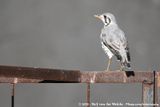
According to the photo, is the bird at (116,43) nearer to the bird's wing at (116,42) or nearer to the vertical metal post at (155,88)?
the bird's wing at (116,42)

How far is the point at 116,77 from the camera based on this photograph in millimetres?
3762

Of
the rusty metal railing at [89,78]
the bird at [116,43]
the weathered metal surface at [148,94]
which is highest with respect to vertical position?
the bird at [116,43]

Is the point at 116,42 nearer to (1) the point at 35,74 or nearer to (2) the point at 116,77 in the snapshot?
(2) the point at 116,77

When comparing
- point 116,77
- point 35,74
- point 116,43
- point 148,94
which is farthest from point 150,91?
point 116,43

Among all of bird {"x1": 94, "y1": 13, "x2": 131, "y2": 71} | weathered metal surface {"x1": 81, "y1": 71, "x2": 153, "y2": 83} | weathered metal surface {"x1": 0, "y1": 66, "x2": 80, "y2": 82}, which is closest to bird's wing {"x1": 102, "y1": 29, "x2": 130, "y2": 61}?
bird {"x1": 94, "y1": 13, "x2": 131, "y2": 71}

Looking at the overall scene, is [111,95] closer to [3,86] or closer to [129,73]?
[3,86]

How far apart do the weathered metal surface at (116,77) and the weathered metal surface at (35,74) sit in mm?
90

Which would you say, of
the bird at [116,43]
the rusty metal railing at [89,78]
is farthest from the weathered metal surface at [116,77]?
the bird at [116,43]

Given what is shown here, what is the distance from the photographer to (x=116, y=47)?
16.5 ft

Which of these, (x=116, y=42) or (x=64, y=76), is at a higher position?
(x=116, y=42)

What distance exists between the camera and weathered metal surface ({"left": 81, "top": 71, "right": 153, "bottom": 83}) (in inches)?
145

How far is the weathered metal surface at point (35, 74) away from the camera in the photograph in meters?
3.17

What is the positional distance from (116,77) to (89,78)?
0.19m

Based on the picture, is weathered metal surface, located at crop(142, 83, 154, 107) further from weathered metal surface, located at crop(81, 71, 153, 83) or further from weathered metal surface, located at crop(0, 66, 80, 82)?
weathered metal surface, located at crop(0, 66, 80, 82)
